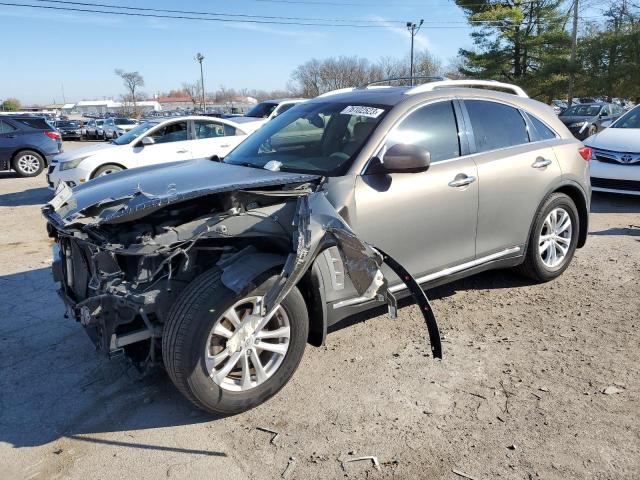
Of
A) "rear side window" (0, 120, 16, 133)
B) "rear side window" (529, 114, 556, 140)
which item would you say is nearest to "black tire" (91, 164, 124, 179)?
"rear side window" (0, 120, 16, 133)

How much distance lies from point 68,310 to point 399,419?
2.19 metres

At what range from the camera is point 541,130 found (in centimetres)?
480

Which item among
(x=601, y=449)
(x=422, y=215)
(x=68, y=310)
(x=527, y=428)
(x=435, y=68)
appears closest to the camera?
(x=601, y=449)

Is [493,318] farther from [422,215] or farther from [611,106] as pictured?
[611,106]

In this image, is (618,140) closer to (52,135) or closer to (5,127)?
(52,135)

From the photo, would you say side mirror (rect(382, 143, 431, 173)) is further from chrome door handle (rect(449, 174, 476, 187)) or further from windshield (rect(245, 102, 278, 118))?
windshield (rect(245, 102, 278, 118))

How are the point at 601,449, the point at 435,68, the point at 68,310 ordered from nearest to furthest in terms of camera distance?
the point at 601,449
the point at 68,310
the point at 435,68

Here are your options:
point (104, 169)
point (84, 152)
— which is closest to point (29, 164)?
point (84, 152)

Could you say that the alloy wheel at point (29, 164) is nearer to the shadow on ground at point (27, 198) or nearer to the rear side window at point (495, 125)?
the shadow on ground at point (27, 198)

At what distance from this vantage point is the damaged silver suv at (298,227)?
9.21 feet

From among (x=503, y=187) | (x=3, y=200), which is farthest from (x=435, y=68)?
(x=503, y=187)

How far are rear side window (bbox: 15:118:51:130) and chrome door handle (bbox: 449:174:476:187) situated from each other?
14336 millimetres

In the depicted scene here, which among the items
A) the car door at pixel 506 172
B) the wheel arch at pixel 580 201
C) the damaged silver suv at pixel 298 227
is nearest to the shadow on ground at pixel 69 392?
the damaged silver suv at pixel 298 227

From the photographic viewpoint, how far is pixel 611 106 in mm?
21938
